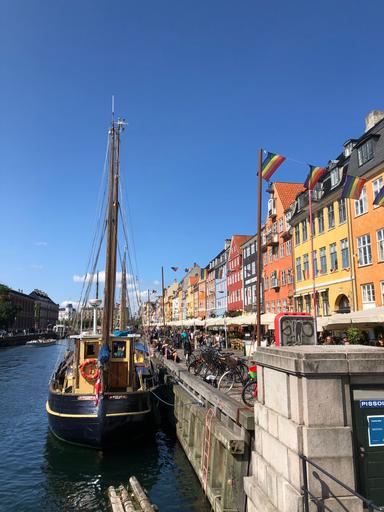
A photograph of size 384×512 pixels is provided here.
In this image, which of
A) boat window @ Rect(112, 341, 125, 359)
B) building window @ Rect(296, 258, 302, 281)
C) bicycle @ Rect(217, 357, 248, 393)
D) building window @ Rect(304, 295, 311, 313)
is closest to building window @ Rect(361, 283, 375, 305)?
building window @ Rect(304, 295, 311, 313)

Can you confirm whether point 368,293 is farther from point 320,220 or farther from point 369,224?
point 320,220

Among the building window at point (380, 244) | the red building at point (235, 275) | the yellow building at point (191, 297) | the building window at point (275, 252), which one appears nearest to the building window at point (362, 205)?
the building window at point (380, 244)

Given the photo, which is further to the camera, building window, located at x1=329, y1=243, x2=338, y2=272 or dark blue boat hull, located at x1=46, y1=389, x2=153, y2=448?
building window, located at x1=329, y1=243, x2=338, y2=272

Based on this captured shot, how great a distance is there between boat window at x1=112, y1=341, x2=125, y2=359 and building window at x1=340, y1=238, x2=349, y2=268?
18.3m

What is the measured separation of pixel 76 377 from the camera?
18875 millimetres

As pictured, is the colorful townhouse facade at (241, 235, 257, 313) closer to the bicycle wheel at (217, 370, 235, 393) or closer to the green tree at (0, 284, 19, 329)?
the bicycle wheel at (217, 370, 235, 393)

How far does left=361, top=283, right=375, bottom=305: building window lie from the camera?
28.9 m

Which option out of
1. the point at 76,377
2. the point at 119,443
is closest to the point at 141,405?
the point at 119,443

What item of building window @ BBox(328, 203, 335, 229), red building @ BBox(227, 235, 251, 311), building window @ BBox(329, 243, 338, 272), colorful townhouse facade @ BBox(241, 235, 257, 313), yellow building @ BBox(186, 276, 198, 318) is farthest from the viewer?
yellow building @ BBox(186, 276, 198, 318)

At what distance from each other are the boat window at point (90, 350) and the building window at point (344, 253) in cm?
1932

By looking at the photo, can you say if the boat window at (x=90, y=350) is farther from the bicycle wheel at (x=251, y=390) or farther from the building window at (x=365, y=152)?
the building window at (x=365, y=152)

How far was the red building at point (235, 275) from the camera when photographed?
221ft

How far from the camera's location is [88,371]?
18938 millimetres

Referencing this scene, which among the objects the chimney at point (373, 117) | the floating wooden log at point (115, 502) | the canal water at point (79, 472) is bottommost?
the canal water at point (79, 472)
